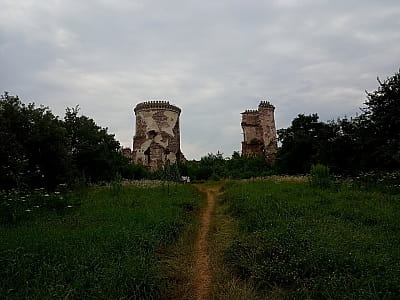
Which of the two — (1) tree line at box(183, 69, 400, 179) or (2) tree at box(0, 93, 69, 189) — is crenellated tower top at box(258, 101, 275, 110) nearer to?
(1) tree line at box(183, 69, 400, 179)

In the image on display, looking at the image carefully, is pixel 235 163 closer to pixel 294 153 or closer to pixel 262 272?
pixel 294 153

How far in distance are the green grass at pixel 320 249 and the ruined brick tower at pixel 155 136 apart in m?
22.0

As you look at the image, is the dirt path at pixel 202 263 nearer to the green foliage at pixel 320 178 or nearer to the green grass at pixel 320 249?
the green grass at pixel 320 249

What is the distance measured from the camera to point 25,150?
15875 millimetres

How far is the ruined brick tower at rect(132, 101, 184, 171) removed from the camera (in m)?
32.8

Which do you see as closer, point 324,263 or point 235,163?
point 324,263

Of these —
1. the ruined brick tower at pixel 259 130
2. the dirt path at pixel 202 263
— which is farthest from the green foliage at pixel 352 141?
the dirt path at pixel 202 263

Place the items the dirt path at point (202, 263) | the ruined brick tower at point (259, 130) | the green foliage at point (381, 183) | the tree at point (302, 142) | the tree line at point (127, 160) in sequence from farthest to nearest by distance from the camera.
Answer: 1. the ruined brick tower at point (259, 130)
2. the tree at point (302, 142)
3. the tree line at point (127, 160)
4. the green foliage at point (381, 183)
5. the dirt path at point (202, 263)

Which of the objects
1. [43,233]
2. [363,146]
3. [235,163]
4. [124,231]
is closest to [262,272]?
[124,231]

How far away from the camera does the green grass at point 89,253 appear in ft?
17.6

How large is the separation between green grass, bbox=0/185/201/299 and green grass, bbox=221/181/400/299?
1.47 meters

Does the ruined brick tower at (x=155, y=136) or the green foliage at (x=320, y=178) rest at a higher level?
the ruined brick tower at (x=155, y=136)

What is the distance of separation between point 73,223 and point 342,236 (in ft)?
18.1

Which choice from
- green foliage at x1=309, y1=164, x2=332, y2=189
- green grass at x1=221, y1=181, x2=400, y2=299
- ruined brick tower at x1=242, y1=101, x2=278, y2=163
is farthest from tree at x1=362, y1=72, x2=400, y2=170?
ruined brick tower at x1=242, y1=101, x2=278, y2=163
